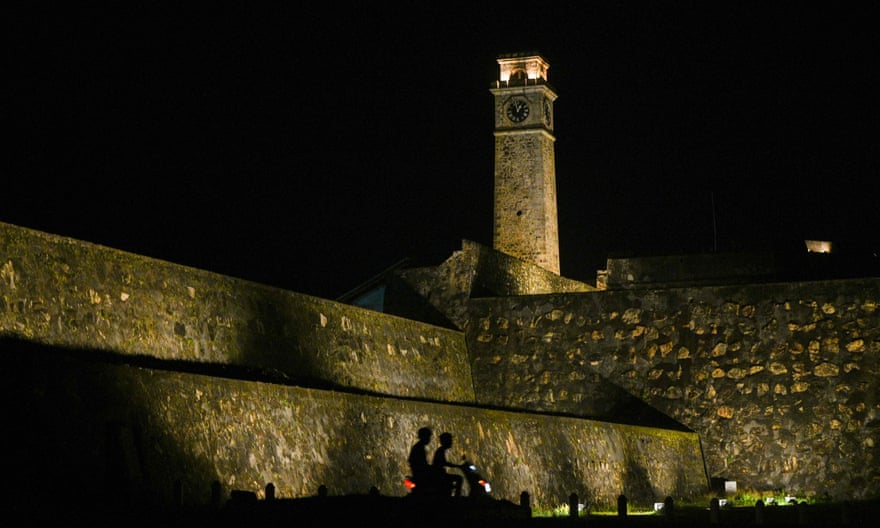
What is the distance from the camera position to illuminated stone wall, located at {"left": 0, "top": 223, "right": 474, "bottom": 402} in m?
17.2

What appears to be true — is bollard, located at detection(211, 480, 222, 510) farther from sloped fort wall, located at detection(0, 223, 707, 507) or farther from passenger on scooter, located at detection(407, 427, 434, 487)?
passenger on scooter, located at detection(407, 427, 434, 487)

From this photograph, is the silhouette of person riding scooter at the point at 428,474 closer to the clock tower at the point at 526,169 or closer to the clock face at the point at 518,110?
the clock tower at the point at 526,169

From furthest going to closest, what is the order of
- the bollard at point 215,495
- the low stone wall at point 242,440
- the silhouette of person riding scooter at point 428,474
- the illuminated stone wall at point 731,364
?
the illuminated stone wall at point 731,364
the bollard at point 215,495
the silhouette of person riding scooter at point 428,474
the low stone wall at point 242,440

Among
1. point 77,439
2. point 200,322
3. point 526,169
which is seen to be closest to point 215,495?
point 77,439

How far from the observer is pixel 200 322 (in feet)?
66.0

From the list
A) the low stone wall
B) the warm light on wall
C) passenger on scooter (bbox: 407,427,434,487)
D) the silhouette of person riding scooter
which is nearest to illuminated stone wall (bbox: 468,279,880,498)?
the low stone wall

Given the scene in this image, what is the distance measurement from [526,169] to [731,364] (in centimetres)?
3012

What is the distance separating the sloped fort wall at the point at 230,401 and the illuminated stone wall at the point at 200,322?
0.10 ft

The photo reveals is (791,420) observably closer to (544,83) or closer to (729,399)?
(729,399)

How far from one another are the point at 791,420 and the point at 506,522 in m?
14.3

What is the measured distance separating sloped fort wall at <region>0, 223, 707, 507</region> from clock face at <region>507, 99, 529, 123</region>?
1239 inches

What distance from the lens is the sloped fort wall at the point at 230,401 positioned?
1405cm

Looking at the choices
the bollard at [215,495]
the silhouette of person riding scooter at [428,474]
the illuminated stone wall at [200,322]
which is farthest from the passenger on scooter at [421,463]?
the illuminated stone wall at [200,322]

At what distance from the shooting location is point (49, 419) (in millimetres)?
13844
